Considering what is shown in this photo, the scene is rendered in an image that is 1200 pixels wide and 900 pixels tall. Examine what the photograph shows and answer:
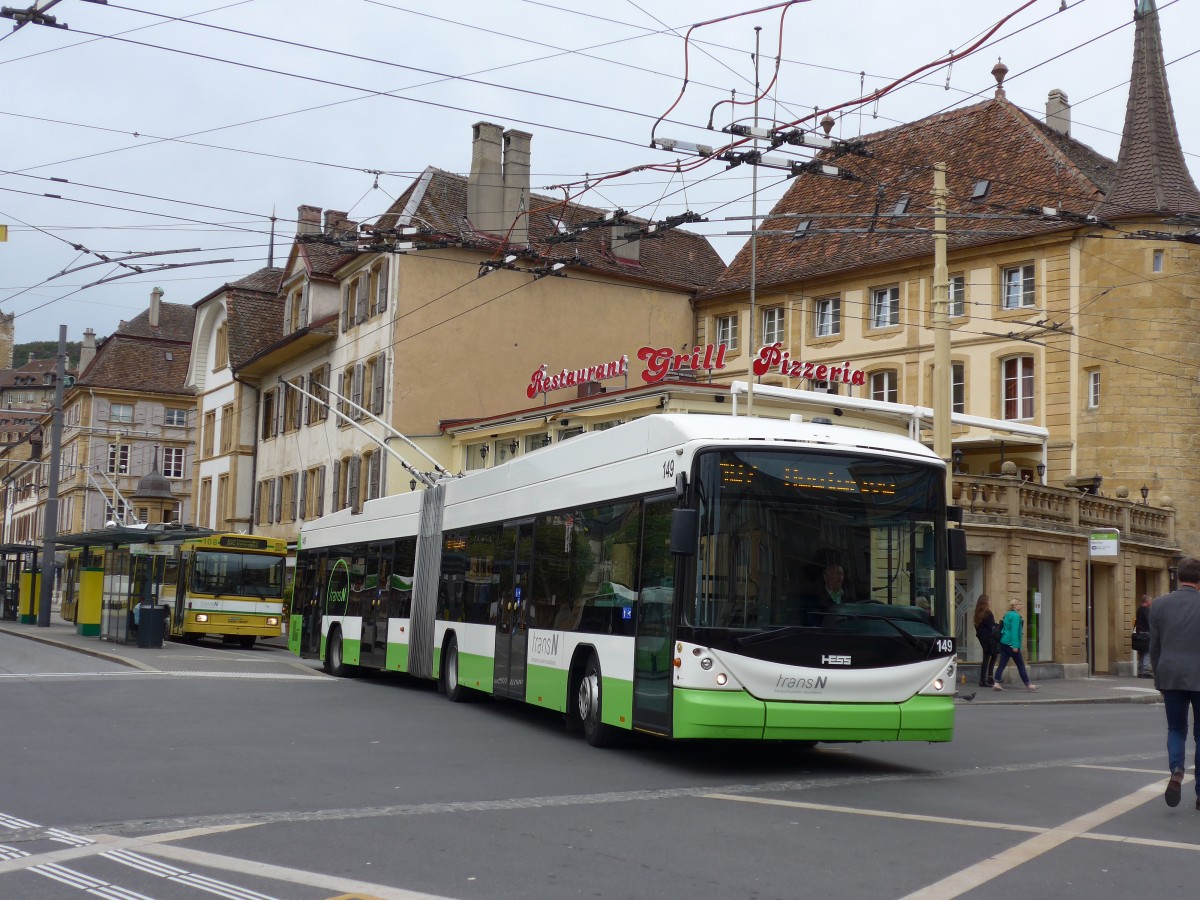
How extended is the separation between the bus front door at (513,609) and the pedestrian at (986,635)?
12.3 metres

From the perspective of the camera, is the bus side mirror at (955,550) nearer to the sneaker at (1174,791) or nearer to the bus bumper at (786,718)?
the bus bumper at (786,718)

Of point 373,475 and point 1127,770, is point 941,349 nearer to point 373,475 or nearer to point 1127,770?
point 1127,770

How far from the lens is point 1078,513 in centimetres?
3331

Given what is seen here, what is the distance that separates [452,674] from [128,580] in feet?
53.1

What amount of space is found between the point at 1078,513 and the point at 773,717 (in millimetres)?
23597

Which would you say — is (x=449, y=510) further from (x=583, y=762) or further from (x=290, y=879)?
(x=290, y=879)

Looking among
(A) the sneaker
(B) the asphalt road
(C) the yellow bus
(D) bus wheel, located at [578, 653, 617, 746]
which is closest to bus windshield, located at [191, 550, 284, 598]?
(C) the yellow bus

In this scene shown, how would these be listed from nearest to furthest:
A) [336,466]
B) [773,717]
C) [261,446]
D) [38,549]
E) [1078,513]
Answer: [773,717] → [1078,513] → [38,549] → [336,466] → [261,446]

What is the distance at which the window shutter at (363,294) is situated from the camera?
153 feet

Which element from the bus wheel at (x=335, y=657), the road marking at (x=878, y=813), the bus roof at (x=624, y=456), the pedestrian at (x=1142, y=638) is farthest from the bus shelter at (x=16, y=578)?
the road marking at (x=878, y=813)

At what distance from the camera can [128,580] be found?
109 ft

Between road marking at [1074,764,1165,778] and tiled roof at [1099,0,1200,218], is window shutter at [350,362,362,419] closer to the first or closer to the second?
tiled roof at [1099,0,1200,218]

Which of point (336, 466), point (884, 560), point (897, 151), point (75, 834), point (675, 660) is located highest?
point (897, 151)

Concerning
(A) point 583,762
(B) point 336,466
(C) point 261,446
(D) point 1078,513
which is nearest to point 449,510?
(A) point 583,762
